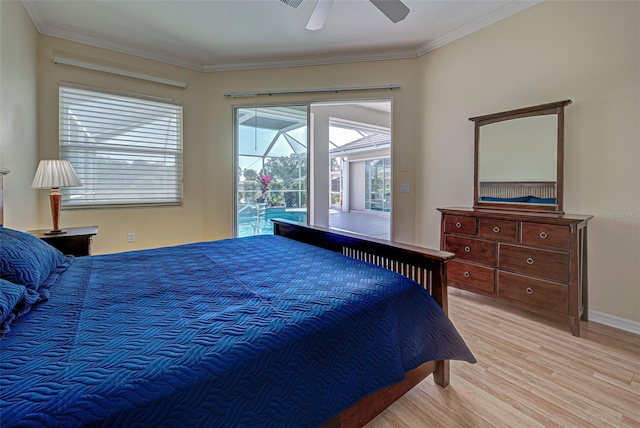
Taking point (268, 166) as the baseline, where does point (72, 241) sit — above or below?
below

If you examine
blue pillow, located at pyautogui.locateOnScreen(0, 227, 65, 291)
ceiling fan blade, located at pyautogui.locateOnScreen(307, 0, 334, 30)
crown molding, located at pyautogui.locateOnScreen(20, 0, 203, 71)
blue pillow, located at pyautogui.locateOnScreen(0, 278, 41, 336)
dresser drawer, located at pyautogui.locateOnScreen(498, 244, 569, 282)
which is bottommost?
dresser drawer, located at pyautogui.locateOnScreen(498, 244, 569, 282)

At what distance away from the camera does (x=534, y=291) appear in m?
2.36

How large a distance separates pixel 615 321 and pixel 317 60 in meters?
3.88

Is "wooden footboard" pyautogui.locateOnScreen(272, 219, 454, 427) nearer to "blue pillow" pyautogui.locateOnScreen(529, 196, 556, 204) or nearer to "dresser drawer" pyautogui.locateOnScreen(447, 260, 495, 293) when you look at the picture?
"dresser drawer" pyautogui.locateOnScreen(447, 260, 495, 293)

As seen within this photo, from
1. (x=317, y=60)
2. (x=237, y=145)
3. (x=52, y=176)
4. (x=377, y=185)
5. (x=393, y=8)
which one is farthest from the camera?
(x=377, y=185)

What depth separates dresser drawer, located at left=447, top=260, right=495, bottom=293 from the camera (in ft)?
8.60

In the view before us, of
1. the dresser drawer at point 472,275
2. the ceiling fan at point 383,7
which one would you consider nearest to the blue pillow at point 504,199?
the dresser drawer at point 472,275

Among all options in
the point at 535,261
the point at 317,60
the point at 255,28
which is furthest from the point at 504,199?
the point at 255,28

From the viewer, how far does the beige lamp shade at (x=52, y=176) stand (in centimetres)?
254

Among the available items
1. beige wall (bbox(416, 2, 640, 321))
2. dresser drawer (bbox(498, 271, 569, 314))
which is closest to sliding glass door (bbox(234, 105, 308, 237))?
beige wall (bbox(416, 2, 640, 321))

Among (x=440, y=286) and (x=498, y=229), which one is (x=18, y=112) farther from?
(x=498, y=229)

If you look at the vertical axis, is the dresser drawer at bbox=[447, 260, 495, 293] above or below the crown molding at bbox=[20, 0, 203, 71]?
below

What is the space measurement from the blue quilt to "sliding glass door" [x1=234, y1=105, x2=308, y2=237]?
8.08 ft

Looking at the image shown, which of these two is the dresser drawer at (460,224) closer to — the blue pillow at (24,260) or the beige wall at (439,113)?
the beige wall at (439,113)
